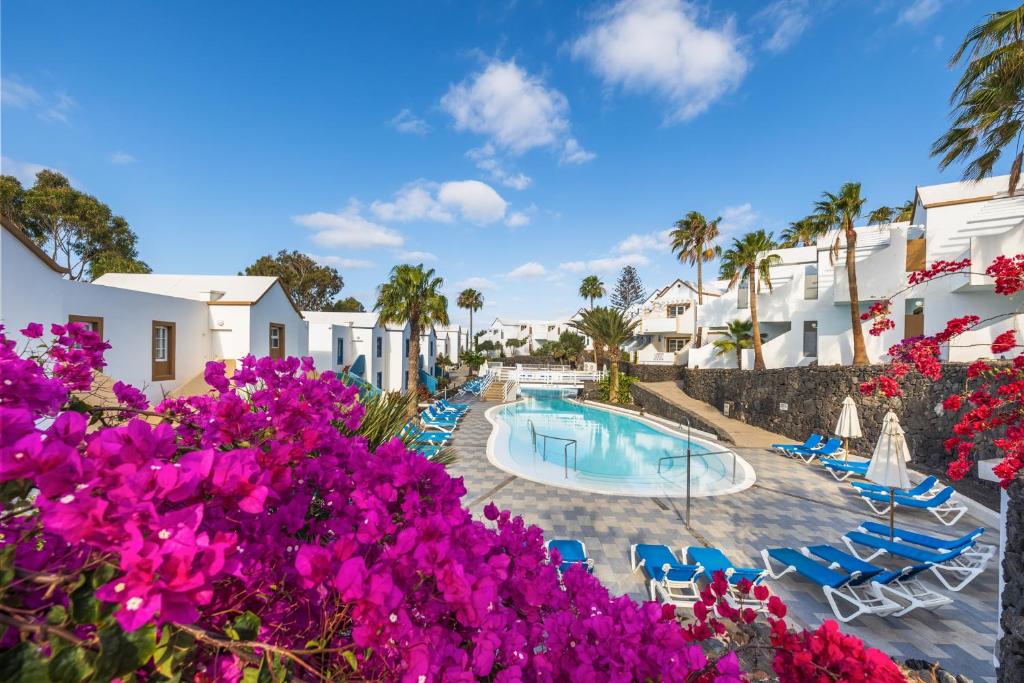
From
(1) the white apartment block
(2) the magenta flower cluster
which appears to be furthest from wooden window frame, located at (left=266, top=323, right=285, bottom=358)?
(1) the white apartment block

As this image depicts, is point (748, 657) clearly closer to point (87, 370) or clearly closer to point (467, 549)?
point (467, 549)

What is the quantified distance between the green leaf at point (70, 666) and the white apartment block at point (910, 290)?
12887 millimetres

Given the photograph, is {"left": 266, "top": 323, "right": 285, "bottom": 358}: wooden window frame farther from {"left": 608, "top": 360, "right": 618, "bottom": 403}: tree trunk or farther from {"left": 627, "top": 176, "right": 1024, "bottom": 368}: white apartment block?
{"left": 608, "top": 360, "right": 618, "bottom": 403}: tree trunk

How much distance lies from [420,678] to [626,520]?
9017 mm

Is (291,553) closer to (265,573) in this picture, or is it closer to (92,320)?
(265,573)

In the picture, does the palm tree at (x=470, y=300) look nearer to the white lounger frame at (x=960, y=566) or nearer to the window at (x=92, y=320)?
the window at (x=92, y=320)

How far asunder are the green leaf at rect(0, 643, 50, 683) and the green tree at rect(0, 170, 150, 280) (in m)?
36.7

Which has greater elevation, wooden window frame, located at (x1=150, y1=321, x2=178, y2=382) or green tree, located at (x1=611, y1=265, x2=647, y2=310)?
green tree, located at (x1=611, y1=265, x2=647, y2=310)

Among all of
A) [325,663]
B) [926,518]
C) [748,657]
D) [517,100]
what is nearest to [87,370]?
[325,663]

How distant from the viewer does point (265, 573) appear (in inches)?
42.9

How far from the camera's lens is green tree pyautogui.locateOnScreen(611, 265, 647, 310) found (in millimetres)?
67688

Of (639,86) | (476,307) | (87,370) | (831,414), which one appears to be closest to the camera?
(87,370)

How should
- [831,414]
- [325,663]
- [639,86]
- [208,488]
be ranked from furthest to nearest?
[639,86]
[831,414]
[325,663]
[208,488]

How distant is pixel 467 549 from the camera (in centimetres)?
157
